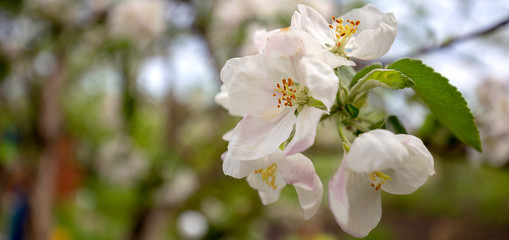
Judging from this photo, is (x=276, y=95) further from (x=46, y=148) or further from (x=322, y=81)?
(x=46, y=148)

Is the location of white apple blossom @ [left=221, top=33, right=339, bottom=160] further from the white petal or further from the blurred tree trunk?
the blurred tree trunk

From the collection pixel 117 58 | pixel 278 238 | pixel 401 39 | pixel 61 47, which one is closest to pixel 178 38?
pixel 117 58

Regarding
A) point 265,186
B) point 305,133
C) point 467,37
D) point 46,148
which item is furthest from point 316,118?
point 46,148

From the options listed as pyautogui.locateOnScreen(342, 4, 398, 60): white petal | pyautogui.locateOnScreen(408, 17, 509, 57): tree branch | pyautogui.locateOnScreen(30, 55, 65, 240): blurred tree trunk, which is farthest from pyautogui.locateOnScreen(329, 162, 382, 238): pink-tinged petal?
pyautogui.locateOnScreen(30, 55, 65, 240): blurred tree trunk

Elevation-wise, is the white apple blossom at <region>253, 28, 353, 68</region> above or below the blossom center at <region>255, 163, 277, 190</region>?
above

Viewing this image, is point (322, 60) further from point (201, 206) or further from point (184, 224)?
point (201, 206)
